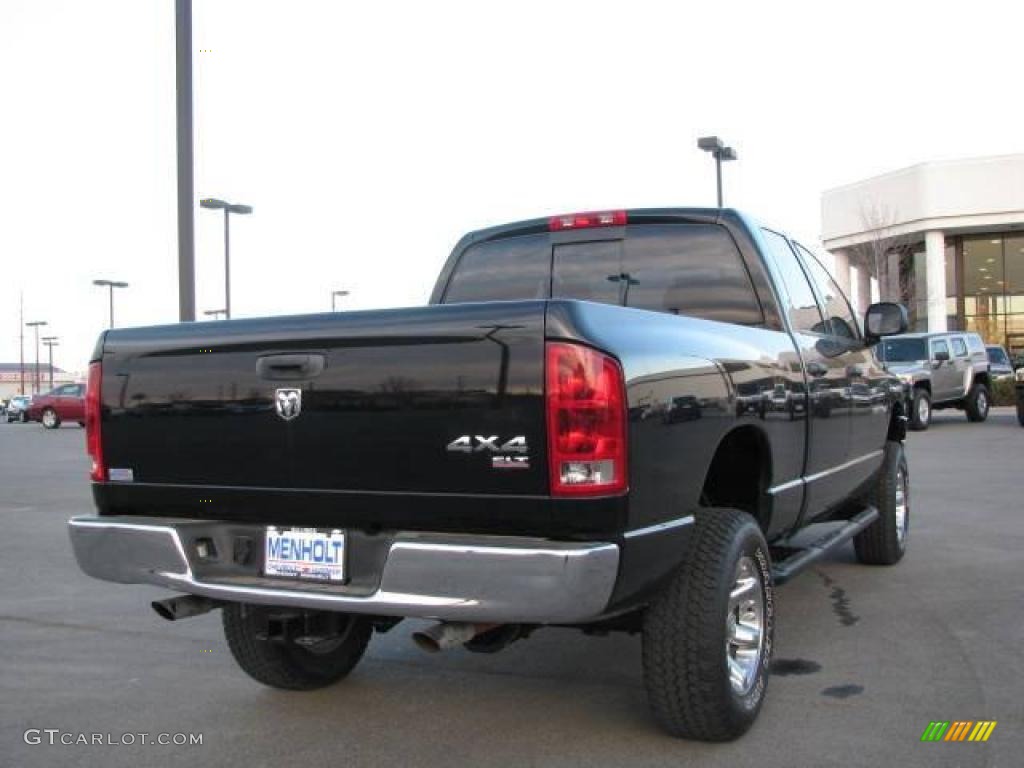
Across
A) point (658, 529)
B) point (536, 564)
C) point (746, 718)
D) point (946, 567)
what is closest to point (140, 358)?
point (536, 564)

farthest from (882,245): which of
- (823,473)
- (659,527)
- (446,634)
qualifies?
(446,634)

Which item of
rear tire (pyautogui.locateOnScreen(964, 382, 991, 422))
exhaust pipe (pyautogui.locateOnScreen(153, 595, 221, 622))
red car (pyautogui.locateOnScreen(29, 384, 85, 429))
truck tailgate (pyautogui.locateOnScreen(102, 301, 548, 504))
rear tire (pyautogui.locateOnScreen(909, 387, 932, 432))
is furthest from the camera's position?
red car (pyautogui.locateOnScreen(29, 384, 85, 429))

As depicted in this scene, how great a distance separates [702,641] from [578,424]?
37.6 inches

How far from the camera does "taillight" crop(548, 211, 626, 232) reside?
5.09 meters

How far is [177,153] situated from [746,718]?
26.4 ft

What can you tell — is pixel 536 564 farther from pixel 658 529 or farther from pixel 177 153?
pixel 177 153

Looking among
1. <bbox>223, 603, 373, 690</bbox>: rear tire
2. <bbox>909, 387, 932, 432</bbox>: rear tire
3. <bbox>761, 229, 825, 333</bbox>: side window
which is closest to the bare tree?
<bbox>909, 387, 932, 432</bbox>: rear tire

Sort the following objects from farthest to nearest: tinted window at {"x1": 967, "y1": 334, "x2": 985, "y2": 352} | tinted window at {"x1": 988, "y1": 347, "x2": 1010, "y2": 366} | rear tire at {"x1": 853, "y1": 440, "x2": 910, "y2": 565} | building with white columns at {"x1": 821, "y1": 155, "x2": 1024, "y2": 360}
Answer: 1. building with white columns at {"x1": 821, "y1": 155, "x2": 1024, "y2": 360}
2. tinted window at {"x1": 988, "y1": 347, "x2": 1010, "y2": 366}
3. tinted window at {"x1": 967, "y1": 334, "x2": 985, "y2": 352}
4. rear tire at {"x1": 853, "y1": 440, "x2": 910, "y2": 565}

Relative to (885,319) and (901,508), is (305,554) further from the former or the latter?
(901,508)

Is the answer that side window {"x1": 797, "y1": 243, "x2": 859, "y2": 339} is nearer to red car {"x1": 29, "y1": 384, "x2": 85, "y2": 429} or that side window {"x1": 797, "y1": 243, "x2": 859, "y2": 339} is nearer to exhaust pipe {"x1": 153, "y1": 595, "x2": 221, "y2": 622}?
exhaust pipe {"x1": 153, "y1": 595, "x2": 221, "y2": 622}

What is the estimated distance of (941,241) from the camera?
3772 cm

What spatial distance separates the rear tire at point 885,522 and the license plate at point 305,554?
13.9ft

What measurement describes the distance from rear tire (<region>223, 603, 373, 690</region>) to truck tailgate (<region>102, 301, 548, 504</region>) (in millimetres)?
784

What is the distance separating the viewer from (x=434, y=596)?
124 inches
